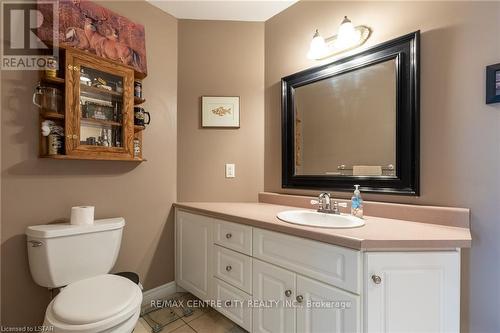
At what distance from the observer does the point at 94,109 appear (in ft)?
4.85

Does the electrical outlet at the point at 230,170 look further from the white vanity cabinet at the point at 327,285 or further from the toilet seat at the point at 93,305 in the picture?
the toilet seat at the point at 93,305

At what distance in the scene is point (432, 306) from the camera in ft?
3.11

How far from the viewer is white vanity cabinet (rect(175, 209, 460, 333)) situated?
942 mm

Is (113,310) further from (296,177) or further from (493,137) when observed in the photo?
(493,137)

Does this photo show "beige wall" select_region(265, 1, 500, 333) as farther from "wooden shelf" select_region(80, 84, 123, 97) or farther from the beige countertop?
"wooden shelf" select_region(80, 84, 123, 97)

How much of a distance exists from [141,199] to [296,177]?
3.87ft

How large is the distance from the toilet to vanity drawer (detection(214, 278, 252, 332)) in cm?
53

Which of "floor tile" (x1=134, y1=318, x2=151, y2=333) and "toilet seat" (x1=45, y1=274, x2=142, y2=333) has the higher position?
"toilet seat" (x1=45, y1=274, x2=142, y2=333)

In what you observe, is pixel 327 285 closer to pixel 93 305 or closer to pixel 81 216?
pixel 93 305

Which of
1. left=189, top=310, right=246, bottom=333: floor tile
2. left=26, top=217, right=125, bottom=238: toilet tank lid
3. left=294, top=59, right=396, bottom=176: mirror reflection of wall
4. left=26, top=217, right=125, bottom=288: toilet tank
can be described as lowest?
left=189, top=310, right=246, bottom=333: floor tile

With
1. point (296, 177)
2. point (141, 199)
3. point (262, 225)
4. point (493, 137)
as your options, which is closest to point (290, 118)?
point (296, 177)

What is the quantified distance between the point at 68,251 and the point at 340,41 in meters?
2.00

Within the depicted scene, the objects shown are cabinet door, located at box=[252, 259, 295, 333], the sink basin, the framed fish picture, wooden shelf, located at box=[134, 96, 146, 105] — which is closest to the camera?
cabinet door, located at box=[252, 259, 295, 333]

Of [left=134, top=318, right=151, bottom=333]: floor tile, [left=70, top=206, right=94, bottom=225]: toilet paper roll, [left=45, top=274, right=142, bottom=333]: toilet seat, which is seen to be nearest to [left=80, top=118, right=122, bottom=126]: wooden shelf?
[left=70, top=206, right=94, bottom=225]: toilet paper roll
